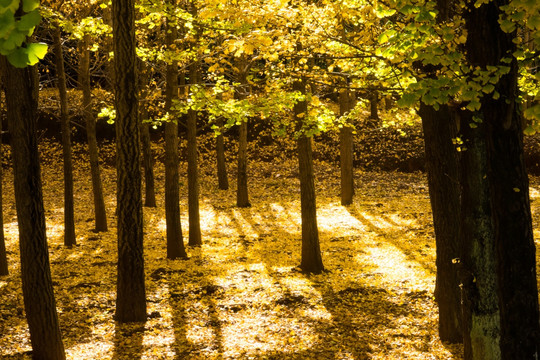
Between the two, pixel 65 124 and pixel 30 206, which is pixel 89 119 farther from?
pixel 30 206

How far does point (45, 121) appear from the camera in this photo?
3070 centimetres

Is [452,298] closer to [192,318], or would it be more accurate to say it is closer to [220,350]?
[220,350]

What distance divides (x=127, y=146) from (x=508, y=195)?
6.15 m

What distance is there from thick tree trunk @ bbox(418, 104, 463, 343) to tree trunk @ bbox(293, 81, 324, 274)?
13.3ft

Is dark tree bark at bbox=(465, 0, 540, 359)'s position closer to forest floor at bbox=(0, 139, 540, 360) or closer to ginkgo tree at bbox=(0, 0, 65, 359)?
forest floor at bbox=(0, 139, 540, 360)

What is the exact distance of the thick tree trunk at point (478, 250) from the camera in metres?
5.72

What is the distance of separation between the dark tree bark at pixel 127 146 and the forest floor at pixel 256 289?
1.37 metres

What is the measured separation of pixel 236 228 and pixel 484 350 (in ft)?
39.8

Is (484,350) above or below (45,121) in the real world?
below

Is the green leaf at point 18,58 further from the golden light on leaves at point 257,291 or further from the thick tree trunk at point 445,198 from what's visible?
the golden light on leaves at point 257,291

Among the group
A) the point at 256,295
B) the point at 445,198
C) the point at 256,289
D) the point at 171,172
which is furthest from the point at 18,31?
the point at 171,172

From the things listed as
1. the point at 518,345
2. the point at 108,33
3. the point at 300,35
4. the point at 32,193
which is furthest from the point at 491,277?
the point at 108,33

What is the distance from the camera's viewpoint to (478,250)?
589 centimetres

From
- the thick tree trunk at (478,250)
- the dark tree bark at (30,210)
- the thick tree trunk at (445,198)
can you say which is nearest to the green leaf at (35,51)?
the dark tree bark at (30,210)
